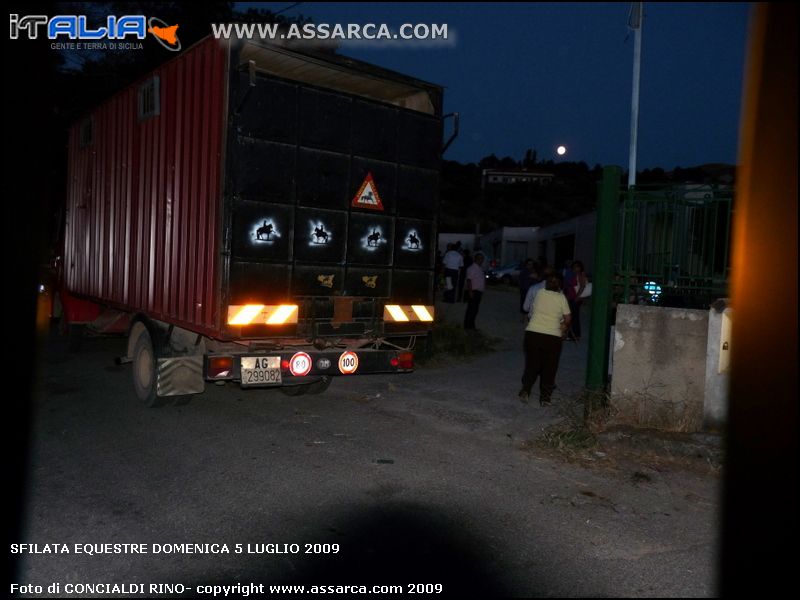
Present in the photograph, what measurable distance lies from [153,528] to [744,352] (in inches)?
196

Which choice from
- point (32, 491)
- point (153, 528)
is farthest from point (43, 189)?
point (153, 528)

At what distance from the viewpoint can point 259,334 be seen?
6.23 meters

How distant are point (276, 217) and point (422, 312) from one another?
6.56 ft

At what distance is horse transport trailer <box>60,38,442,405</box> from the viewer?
19.9 ft

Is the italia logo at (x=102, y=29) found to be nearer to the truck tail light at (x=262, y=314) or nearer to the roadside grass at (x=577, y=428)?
the truck tail light at (x=262, y=314)

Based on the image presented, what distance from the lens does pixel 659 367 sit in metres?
6.45

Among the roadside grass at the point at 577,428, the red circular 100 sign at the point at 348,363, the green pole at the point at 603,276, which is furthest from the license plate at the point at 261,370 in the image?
the green pole at the point at 603,276

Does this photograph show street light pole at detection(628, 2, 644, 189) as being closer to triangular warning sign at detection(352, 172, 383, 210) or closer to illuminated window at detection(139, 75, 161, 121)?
triangular warning sign at detection(352, 172, 383, 210)

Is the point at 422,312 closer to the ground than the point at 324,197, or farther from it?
closer to the ground

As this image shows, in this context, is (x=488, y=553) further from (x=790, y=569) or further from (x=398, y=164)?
(x=398, y=164)

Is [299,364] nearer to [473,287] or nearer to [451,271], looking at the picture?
[473,287]

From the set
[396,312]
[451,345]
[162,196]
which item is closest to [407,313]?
[396,312]

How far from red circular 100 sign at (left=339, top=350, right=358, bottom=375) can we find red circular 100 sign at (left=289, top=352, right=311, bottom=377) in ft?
1.23

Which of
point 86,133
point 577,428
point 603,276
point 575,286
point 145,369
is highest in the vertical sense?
point 86,133
